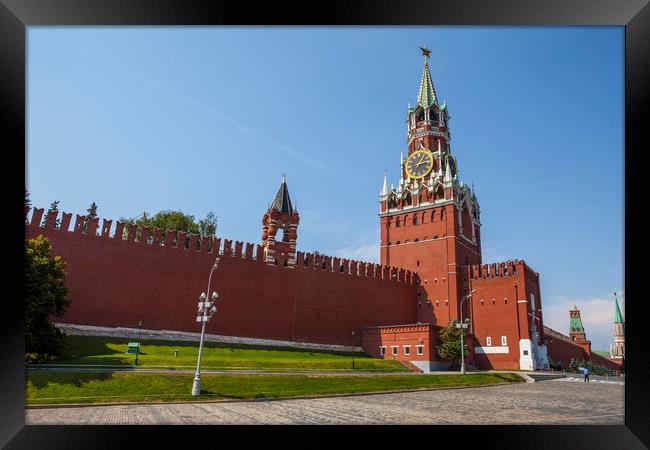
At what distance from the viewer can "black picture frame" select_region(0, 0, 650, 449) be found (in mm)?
7941

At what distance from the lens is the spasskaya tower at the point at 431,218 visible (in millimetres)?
39938

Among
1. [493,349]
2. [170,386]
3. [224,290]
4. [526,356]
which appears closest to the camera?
[170,386]

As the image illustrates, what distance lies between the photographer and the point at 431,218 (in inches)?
1656

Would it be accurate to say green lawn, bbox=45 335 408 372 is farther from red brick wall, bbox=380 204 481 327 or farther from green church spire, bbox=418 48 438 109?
green church spire, bbox=418 48 438 109

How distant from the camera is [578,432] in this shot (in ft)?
27.9

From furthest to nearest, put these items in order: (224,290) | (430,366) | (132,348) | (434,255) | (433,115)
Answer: (433,115) < (434,255) < (430,366) < (224,290) < (132,348)

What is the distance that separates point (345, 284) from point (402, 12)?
28880 millimetres

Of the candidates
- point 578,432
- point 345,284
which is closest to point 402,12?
point 578,432

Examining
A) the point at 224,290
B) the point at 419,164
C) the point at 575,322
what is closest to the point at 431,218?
the point at 419,164

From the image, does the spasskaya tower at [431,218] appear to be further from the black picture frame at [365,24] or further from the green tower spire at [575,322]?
the black picture frame at [365,24]

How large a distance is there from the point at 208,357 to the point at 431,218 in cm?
2430

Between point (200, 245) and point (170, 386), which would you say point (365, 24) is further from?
point (200, 245)

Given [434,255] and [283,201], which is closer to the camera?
[283,201]

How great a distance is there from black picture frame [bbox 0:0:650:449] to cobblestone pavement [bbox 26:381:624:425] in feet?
8.86
